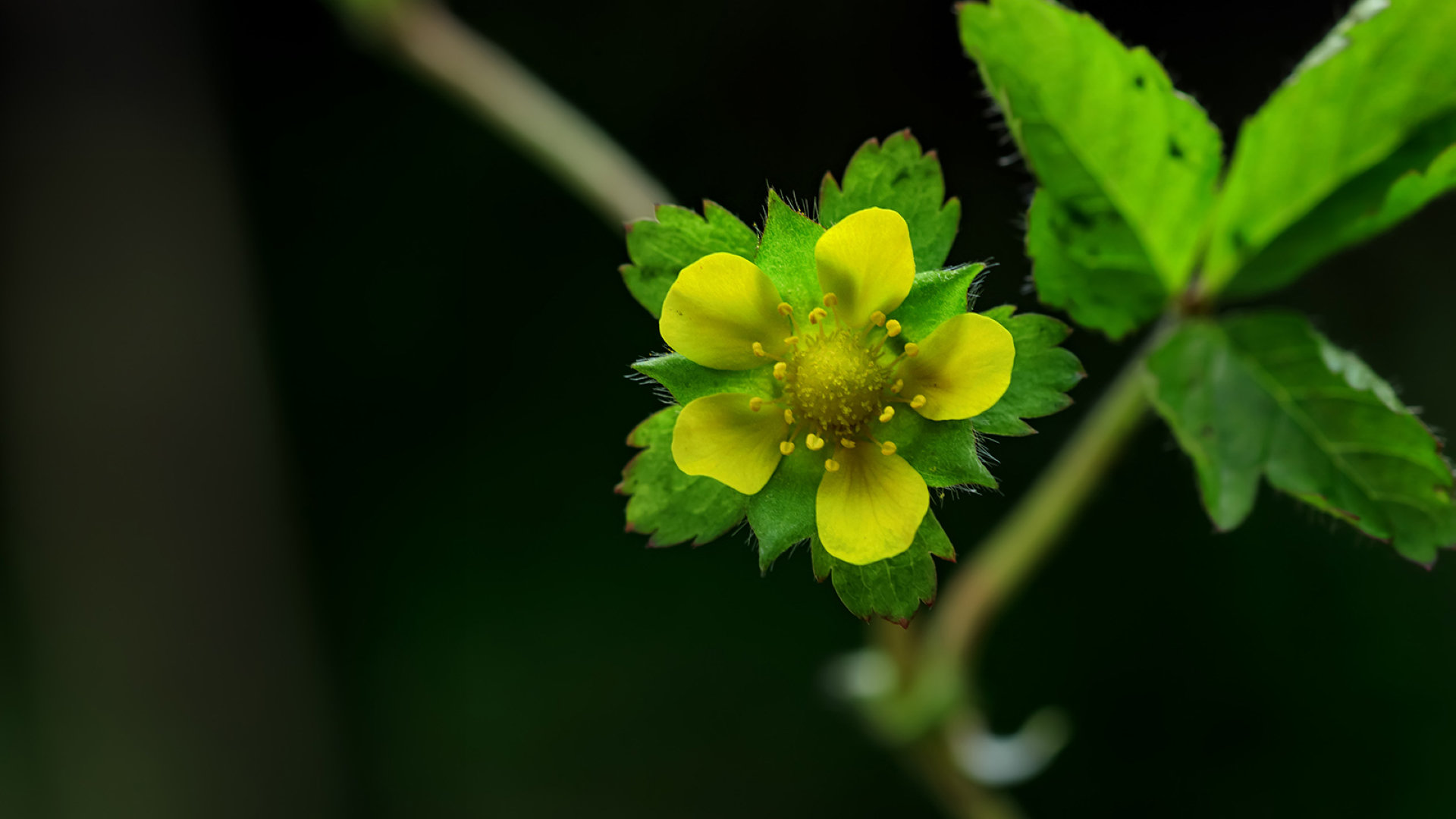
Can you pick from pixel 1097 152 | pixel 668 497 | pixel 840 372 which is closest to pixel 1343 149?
pixel 1097 152

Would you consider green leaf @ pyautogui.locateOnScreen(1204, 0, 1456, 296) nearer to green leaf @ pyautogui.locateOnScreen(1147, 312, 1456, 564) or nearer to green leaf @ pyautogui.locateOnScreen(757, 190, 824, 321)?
green leaf @ pyautogui.locateOnScreen(1147, 312, 1456, 564)

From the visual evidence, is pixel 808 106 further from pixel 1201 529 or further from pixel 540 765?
pixel 540 765

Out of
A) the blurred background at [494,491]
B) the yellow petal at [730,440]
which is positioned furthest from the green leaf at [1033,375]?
the blurred background at [494,491]

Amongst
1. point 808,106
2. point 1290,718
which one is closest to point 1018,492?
point 1290,718

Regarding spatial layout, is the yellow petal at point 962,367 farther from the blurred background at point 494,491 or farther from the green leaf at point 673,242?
the blurred background at point 494,491

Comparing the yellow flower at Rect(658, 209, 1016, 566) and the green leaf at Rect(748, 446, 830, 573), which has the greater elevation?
the yellow flower at Rect(658, 209, 1016, 566)

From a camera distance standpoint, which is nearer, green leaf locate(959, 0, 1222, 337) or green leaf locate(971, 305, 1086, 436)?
green leaf locate(971, 305, 1086, 436)

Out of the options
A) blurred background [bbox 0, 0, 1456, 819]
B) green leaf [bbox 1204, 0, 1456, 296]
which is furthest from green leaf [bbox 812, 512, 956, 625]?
blurred background [bbox 0, 0, 1456, 819]
